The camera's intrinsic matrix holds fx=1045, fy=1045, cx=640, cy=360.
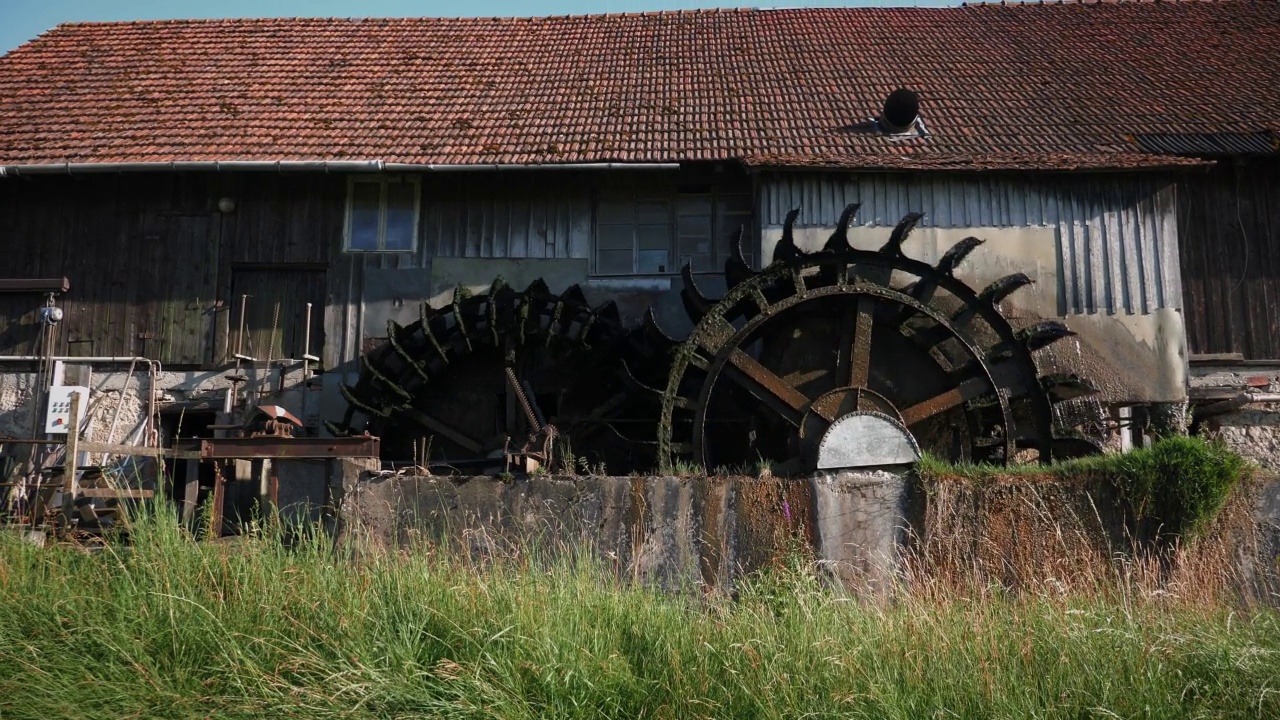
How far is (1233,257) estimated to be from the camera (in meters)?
11.2

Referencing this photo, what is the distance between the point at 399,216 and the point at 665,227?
287cm

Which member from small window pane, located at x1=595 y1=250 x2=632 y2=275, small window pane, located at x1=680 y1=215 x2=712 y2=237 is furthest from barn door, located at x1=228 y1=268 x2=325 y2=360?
small window pane, located at x1=680 y1=215 x2=712 y2=237

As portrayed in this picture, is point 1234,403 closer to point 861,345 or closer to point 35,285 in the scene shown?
point 861,345

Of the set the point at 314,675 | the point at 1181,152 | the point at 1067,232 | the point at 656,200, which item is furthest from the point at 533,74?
the point at 314,675

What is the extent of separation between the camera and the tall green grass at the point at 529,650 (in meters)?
4.80

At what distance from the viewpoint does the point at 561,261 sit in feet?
36.7

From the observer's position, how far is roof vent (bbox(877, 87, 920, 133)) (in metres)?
10.8

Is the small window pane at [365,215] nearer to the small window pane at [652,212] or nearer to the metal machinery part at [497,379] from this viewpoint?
the metal machinery part at [497,379]

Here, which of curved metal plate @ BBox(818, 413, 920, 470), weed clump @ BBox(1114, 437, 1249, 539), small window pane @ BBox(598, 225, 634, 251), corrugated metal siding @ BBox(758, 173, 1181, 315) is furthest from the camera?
small window pane @ BBox(598, 225, 634, 251)

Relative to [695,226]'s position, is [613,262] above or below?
below

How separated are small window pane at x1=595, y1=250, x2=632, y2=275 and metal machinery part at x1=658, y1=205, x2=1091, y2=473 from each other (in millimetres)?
1247

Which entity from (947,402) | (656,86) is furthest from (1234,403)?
(656,86)

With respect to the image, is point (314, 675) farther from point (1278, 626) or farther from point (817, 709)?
point (1278, 626)

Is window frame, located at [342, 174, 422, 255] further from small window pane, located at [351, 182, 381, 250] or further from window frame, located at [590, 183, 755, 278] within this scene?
window frame, located at [590, 183, 755, 278]
